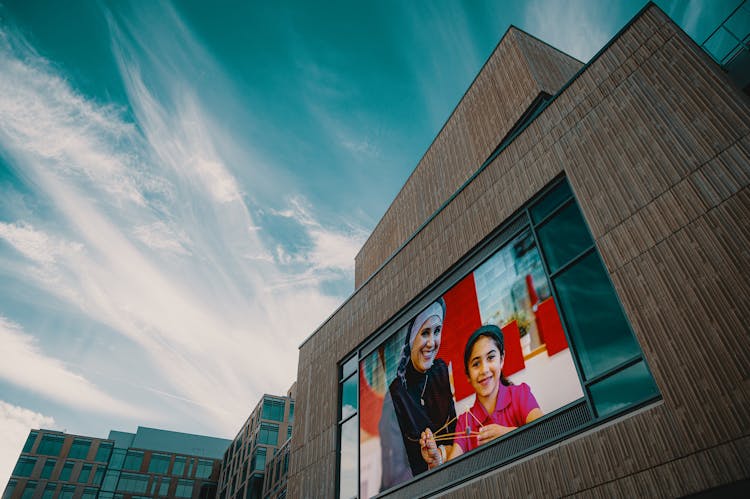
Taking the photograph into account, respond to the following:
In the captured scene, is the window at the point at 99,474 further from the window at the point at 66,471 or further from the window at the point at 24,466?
the window at the point at 24,466

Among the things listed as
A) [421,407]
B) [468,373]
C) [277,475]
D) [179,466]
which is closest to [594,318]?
[468,373]

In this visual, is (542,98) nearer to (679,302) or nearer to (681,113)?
(681,113)

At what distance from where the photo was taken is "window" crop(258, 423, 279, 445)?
45.2 meters

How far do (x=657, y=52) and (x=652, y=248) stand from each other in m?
3.32

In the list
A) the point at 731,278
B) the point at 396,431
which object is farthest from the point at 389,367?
the point at 731,278

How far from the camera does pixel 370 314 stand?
42.8 ft

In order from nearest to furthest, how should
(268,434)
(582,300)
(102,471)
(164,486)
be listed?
(582,300) → (268,434) → (164,486) → (102,471)

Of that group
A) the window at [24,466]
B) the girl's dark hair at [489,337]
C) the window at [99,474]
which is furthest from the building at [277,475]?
the window at [24,466]

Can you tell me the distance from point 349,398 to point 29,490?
6396 cm

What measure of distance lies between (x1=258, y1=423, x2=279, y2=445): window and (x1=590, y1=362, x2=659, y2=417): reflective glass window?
44.3m

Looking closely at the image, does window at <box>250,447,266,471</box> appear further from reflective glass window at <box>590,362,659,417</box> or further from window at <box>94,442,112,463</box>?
reflective glass window at <box>590,362,659,417</box>

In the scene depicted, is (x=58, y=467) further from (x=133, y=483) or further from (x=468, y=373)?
(x=468, y=373)

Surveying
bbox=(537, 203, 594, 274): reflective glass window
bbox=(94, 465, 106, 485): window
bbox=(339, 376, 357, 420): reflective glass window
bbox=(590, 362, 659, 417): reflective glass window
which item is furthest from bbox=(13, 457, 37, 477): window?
bbox=(590, 362, 659, 417): reflective glass window

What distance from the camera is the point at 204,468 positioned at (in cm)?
6228
